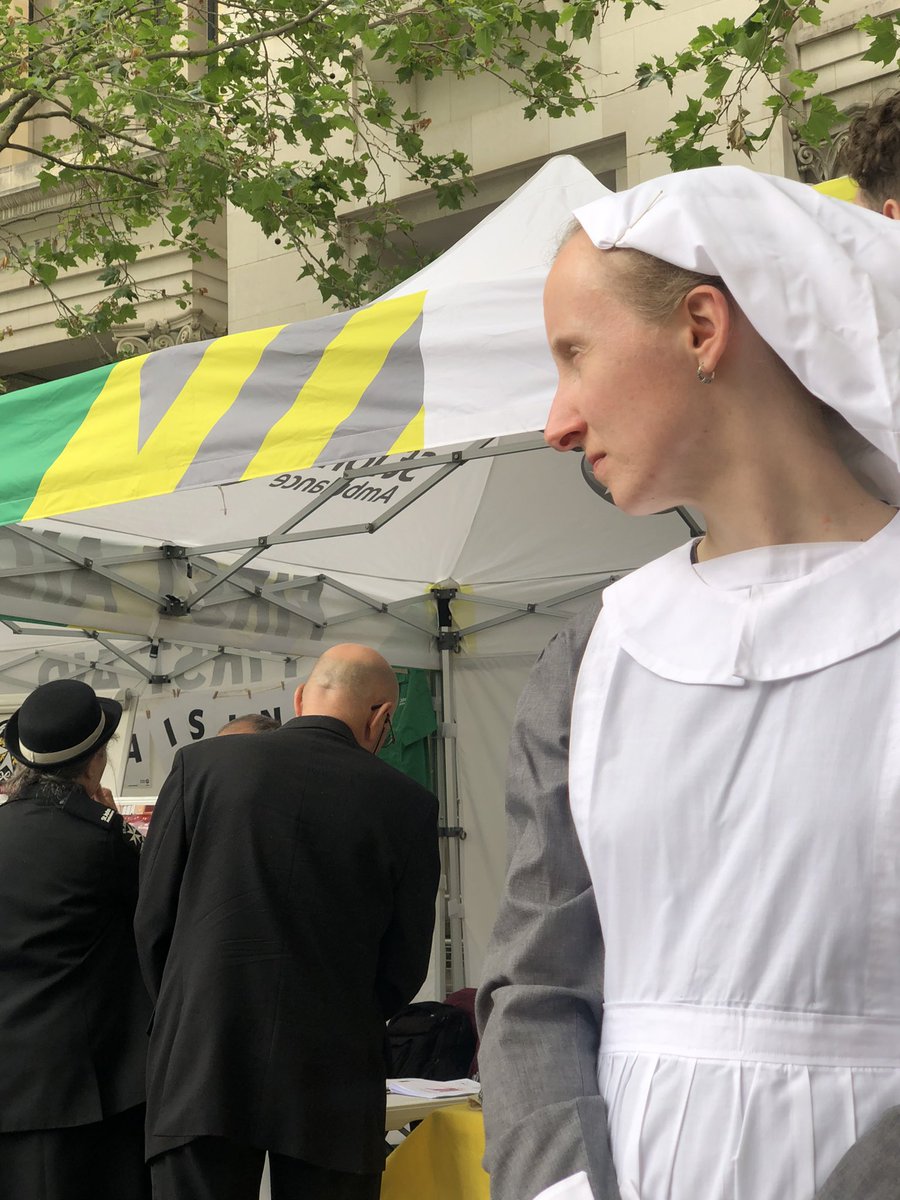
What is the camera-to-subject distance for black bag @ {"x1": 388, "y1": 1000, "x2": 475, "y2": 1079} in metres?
4.78

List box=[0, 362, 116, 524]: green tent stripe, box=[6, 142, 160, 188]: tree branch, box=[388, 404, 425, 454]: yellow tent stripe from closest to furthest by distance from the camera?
box=[388, 404, 425, 454]: yellow tent stripe
box=[0, 362, 116, 524]: green tent stripe
box=[6, 142, 160, 188]: tree branch

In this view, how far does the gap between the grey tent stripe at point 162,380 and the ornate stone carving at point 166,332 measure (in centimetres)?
728

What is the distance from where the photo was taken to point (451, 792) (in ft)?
22.6

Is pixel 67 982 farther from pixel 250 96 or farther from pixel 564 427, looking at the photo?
pixel 250 96

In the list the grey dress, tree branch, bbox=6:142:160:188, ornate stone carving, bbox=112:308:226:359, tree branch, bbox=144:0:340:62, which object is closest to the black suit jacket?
the grey dress

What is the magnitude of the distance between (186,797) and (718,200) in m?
2.57

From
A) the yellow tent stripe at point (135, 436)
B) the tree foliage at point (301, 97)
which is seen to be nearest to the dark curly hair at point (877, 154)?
the yellow tent stripe at point (135, 436)

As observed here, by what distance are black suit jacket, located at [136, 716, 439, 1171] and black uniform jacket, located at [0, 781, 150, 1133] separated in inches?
9.9

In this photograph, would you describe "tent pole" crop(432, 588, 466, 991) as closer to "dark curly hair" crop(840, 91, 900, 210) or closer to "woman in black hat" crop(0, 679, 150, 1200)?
"woman in black hat" crop(0, 679, 150, 1200)

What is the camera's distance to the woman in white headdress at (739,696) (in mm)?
888

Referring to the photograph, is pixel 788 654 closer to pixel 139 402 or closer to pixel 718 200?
pixel 718 200

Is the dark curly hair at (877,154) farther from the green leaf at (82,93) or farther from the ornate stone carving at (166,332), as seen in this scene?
the ornate stone carving at (166,332)

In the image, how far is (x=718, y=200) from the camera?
1.01 meters

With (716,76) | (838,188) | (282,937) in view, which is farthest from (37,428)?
(716,76)
